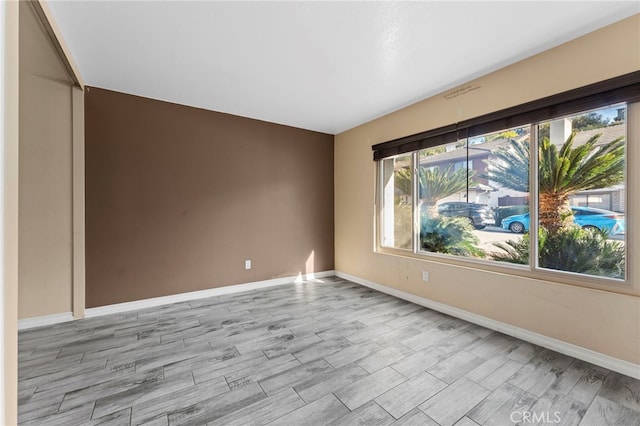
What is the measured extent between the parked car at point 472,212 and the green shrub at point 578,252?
0.36m

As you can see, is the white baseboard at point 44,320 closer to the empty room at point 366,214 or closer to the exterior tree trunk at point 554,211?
the empty room at point 366,214

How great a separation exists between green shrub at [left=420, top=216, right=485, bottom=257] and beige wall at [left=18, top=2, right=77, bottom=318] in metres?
4.11

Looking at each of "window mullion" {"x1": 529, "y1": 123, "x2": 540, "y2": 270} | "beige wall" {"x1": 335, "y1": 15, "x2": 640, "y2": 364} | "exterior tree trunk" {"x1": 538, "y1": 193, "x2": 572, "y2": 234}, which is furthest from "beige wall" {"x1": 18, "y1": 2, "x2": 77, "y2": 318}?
"exterior tree trunk" {"x1": 538, "y1": 193, "x2": 572, "y2": 234}

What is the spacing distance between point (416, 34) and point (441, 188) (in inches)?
70.8

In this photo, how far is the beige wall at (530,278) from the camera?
6.38 ft

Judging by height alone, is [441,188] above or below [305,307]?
above

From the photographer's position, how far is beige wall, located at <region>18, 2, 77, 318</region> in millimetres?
2615

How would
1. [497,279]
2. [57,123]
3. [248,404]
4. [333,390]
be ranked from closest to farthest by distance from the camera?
Answer: [248,404]
[333,390]
[497,279]
[57,123]

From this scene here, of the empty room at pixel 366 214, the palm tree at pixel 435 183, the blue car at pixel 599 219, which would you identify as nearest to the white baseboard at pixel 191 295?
the empty room at pixel 366 214

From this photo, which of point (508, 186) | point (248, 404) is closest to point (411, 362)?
point (248, 404)

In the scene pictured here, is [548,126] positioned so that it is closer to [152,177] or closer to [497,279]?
[497,279]

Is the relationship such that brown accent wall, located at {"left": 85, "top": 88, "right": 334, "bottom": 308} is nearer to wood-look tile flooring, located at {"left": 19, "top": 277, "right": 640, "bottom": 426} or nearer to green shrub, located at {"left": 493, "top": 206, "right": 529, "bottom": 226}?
wood-look tile flooring, located at {"left": 19, "top": 277, "right": 640, "bottom": 426}

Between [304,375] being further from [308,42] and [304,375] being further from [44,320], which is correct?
[44,320]

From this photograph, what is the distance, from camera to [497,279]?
2635 millimetres
